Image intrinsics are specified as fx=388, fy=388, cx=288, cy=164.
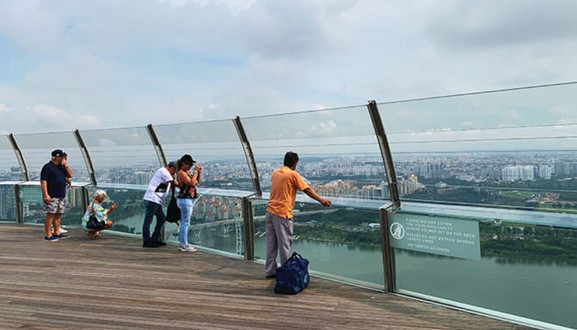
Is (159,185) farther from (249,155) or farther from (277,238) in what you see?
(277,238)

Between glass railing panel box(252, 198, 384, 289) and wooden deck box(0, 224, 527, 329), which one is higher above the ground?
glass railing panel box(252, 198, 384, 289)

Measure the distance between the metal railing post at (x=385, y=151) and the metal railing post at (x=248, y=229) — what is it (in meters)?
2.16

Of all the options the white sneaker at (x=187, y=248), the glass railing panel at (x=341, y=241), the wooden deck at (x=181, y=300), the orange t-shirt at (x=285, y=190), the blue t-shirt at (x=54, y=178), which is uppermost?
the blue t-shirt at (x=54, y=178)

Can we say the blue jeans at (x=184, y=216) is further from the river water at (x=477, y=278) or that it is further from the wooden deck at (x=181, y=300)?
the river water at (x=477, y=278)

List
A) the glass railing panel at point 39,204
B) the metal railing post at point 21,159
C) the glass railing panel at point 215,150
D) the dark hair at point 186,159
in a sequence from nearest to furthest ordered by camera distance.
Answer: the glass railing panel at point 215,150 < the dark hair at point 186,159 < the glass railing panel at point 39,204 < the metal railing post at point 21,159

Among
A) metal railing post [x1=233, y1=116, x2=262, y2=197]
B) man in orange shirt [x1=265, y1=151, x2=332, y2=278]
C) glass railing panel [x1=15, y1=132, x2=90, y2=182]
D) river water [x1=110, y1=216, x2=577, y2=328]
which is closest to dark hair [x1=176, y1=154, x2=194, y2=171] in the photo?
metal railing post [x1=233, y1=116, x2=262, y2=197]

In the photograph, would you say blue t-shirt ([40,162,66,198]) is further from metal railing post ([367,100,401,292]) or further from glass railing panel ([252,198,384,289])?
metal railing post ([367,100,401,292])

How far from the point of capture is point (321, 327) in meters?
3.13

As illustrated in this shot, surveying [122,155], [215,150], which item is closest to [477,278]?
[215,150]

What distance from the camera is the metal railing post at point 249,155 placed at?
544cm

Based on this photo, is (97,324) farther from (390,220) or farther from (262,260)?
(390,220)

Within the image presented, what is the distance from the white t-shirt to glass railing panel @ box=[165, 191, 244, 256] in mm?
542

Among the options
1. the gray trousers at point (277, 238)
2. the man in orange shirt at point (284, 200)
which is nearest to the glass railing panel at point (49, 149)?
the gray trousers at point (277, 238)

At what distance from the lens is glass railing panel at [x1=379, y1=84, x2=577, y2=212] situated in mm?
2980
